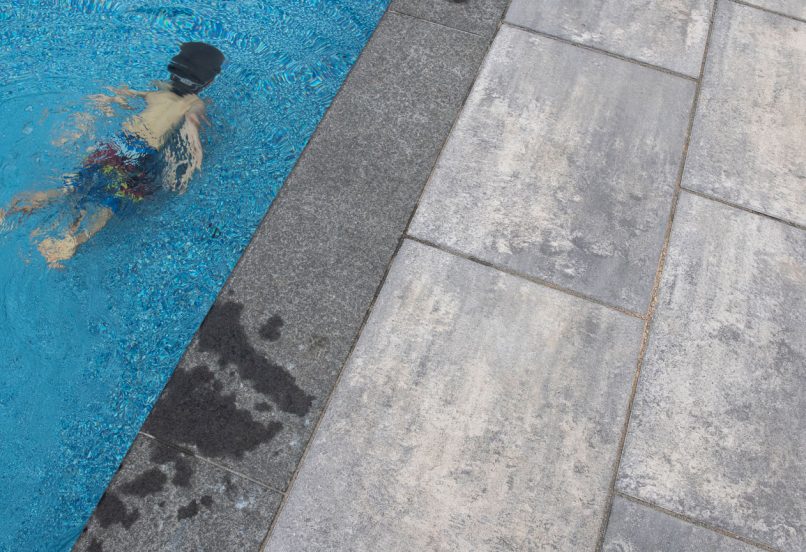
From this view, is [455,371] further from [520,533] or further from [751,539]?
[751,539]

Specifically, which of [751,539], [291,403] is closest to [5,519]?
[291,403]

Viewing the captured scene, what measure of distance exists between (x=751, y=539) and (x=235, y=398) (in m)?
2.25

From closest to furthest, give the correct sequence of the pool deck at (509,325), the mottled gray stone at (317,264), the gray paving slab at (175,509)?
the gray paving slab at (175,509), the pool deck at (509,325), the mottled gray stone at (317,264)

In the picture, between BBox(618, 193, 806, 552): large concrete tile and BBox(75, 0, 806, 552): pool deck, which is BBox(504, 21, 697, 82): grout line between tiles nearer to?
BBox(75, 0, 806, 552): pool deck

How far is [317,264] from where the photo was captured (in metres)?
3.34

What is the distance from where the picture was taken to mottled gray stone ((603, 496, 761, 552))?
2.77m

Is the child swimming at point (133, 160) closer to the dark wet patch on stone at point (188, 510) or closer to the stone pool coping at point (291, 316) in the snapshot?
the stone pool coping at point (291, 316)

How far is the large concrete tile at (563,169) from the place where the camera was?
11.3 ft

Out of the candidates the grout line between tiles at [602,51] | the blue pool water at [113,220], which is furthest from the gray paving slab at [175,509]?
the grout line between tiles at [602,51]

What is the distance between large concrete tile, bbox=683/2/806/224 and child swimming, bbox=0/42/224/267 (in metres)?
2.92

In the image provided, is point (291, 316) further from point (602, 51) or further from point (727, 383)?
point (602, 51)

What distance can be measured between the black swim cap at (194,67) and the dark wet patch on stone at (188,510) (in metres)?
2.58

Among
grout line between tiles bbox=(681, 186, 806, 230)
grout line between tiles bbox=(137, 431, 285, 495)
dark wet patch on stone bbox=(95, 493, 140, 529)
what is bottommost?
dark wet patch on stone bbox=(95, 493, 140, 529)

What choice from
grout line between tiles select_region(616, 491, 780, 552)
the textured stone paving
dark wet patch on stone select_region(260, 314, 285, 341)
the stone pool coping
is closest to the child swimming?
the stone pool coping
